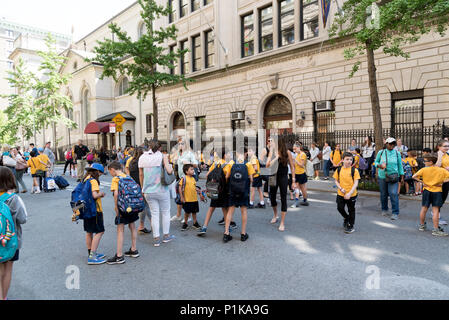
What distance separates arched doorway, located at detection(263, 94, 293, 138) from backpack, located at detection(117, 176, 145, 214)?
574 inches

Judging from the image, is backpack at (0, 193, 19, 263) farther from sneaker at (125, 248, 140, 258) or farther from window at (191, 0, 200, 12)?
window at (191, 0, 200, 12)

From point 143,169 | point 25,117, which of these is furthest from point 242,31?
point 25,117

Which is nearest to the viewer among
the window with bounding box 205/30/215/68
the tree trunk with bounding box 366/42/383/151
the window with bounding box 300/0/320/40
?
the tree trunk with bounding box 366/42/383/151

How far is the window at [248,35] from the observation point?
20.7 metres

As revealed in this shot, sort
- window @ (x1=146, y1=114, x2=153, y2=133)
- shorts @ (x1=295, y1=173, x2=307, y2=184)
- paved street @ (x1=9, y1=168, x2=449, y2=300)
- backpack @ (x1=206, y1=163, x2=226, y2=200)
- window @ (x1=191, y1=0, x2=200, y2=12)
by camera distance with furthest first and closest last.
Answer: window @ (x1=146, y1=114, x2=153, y2=133) < window @ (x1=191, y1=0, x2=200, y2=12) < shorts @ (x1=295, y1=173, x2=307, y2=184) < backpack @ (x1=206, y1=163, x2=226, y2=200) < paved street @ (x1=9, y1=168, x2=449, y2=300)

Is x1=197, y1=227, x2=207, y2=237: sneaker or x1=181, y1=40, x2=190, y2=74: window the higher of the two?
x1=181, y1=40, x2=190, y2=74: window

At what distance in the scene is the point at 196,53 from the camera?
24.9 metres

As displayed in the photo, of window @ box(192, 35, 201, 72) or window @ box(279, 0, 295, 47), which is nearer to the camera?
window @ box(279, 0, 295, 47)

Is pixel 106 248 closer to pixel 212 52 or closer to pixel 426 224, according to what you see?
pixel 426 224

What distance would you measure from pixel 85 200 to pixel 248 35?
1916 centimetres

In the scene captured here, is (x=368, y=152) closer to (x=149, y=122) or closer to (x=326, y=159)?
(x=326, y=159)

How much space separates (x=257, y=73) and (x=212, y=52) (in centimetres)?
536

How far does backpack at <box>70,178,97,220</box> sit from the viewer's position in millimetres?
4486

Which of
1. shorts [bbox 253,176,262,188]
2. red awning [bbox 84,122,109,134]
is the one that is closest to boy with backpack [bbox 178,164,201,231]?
shorts [bbox 253,176,262,188]
